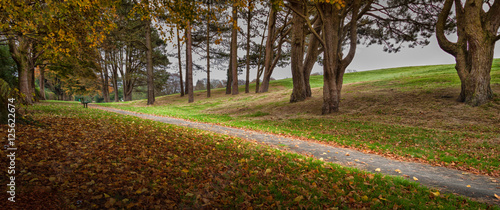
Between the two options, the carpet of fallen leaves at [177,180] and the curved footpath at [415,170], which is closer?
the carpet of fallen leaves at [177,180]

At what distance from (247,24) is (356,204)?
27.9 metres

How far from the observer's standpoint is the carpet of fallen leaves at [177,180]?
3.34 m

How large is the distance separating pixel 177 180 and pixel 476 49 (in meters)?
15.5

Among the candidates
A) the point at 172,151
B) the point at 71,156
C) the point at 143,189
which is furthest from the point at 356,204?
the point at 71,156

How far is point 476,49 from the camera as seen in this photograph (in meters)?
11.3

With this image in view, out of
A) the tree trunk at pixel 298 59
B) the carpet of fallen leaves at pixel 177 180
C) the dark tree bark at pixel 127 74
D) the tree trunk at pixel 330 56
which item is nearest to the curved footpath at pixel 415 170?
the carpet of fallen leaves at pixel 177 180

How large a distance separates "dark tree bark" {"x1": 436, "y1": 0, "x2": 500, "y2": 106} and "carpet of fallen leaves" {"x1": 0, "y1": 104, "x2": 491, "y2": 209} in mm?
10741

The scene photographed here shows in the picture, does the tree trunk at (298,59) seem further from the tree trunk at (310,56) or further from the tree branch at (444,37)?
the tree branch at (444,37)

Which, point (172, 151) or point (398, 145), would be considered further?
point (398, 145)

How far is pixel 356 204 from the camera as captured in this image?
12.4 ft

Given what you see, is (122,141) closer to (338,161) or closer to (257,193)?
(257,193)

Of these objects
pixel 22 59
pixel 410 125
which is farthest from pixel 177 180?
pixel 22 59

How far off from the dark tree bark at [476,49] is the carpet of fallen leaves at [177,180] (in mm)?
10741

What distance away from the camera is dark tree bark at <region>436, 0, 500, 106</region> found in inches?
443
